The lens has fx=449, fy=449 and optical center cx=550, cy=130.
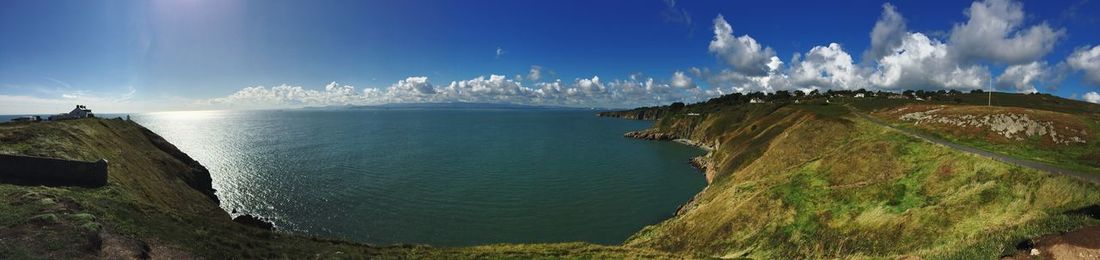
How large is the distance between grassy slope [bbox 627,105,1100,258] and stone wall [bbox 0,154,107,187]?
45133 millimetres

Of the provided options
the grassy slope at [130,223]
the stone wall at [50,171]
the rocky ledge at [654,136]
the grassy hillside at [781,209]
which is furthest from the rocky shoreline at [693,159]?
the stone wall at [50,171]

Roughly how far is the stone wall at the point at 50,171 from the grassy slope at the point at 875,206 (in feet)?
148

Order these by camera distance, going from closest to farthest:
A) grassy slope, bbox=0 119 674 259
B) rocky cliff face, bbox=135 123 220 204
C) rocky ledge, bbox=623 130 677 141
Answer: grassy slope, bbox=0 119 674 259 → rocky cliff face, bbox=135 123 220 204 → rocky ledge, bbox=623 130 677 141

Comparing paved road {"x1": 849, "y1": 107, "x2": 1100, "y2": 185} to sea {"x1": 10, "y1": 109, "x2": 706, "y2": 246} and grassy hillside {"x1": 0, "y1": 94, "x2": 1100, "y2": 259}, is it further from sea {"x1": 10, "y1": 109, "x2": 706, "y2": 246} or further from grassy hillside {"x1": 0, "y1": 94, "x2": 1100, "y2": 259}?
sea {"x1": 10, "y1": 109, "x2": 706, "y2": 246}

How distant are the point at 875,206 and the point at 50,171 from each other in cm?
6219

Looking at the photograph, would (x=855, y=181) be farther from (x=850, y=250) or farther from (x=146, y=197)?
(x=146, y=197)

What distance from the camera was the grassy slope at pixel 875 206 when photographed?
23.0 metres

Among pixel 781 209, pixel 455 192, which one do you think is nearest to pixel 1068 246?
pixel 781 209

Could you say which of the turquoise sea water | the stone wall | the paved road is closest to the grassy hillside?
the paved road

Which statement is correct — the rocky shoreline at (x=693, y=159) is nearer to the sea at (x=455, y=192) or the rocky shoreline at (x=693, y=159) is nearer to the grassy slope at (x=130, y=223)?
the sea at (x=455, y=192)

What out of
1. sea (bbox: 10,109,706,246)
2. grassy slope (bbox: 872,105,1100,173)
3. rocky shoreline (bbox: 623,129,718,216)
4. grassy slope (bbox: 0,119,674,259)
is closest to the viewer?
grassy slope (bbox: 0,119,674,259)

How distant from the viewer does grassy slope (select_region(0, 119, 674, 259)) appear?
24172 mm

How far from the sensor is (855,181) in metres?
38.8

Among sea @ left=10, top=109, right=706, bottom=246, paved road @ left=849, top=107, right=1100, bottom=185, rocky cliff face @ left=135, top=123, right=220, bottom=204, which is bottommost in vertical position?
sea @ left=10, top=109, right=706, bottom=246
